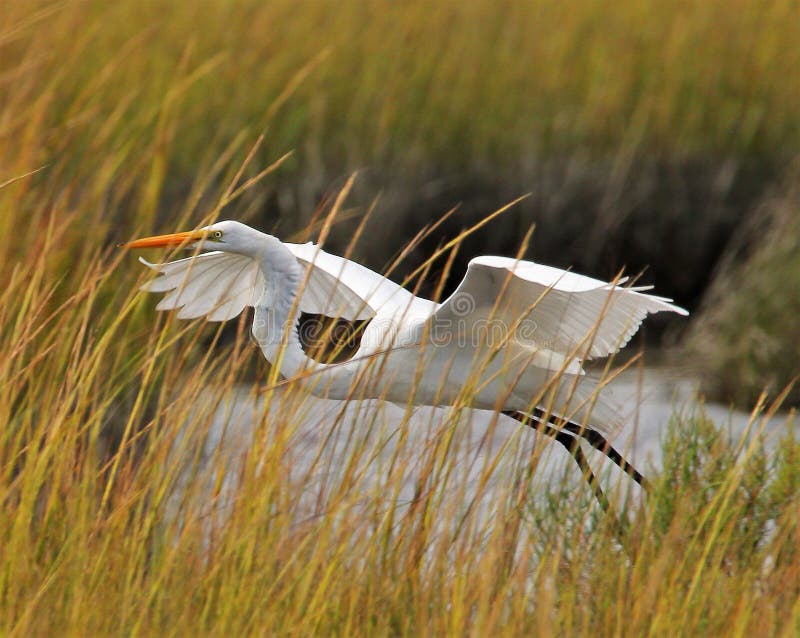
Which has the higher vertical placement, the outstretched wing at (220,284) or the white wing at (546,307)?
the white wing at (546,307)

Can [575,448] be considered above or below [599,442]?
above

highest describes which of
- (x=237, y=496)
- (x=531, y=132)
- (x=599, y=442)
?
(x=531, y=132)

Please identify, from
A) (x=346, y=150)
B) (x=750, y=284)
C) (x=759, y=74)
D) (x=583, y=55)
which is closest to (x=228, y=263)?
(x=346, y=150)

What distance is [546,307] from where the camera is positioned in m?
1.77

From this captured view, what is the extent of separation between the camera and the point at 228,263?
1.95 m

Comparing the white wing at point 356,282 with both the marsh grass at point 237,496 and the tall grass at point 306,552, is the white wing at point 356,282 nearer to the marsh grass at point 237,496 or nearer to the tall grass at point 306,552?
the marsh grass at point 237,496

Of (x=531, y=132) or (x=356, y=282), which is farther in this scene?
(x=531, y=132)

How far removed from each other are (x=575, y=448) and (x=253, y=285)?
824 mm

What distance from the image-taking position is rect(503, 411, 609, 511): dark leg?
52.2 inches

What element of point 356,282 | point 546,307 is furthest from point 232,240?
point 546,307

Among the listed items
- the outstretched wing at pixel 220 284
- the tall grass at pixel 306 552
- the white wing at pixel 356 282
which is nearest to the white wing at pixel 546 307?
the white wing at pixel 356 282

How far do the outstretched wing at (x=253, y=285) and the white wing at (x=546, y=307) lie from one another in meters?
0.14

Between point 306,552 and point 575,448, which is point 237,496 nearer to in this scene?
point 306,552

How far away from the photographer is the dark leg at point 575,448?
133cm
